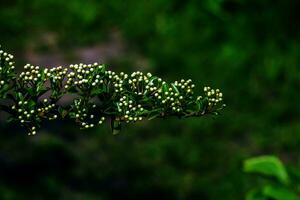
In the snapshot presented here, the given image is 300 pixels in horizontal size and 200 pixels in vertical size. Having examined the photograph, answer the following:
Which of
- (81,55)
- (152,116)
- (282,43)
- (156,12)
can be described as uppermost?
(156,12)

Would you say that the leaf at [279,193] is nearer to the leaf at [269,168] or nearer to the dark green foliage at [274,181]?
the dark green foliage at [274,181]

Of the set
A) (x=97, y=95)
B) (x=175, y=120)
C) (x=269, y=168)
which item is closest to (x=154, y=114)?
(x=97, y=95)

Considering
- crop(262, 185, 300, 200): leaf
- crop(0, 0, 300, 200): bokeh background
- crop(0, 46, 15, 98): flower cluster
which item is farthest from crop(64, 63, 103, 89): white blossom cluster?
crop(0, 0, 300, 200): bokeh background

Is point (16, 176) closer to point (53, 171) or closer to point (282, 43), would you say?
point (53, 171)

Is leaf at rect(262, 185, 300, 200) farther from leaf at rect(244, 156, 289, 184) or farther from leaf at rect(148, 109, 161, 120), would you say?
leaf at rect(148, 109, 161, 120)

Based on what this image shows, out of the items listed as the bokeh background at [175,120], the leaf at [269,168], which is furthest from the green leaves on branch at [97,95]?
the bokeh background at [175,120]

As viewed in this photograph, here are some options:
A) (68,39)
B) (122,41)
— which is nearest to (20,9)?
(68,39)

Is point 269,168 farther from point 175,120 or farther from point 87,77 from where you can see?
point 175,120
